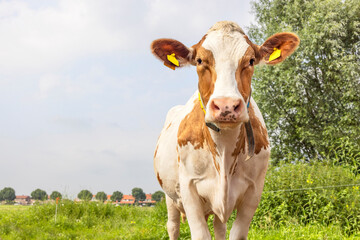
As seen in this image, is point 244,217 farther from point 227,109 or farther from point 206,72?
point 206,72

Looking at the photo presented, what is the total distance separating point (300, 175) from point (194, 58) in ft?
23.4

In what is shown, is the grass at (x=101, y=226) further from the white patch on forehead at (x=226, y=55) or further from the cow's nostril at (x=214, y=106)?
the cow's nostril at (x=214, y=106)

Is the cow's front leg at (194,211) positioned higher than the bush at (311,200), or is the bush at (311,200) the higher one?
the bush at (311,200)

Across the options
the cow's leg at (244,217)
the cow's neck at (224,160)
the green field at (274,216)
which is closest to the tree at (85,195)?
the green field at (274,216)

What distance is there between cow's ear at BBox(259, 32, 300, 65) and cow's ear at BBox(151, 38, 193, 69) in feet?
2.19

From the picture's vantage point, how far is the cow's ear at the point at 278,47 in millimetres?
3299

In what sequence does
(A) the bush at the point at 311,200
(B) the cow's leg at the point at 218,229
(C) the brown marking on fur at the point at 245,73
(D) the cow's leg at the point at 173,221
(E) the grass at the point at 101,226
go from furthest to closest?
(A) the bush at the point at 311,200 → (E) the grass at the point at 101,226 → (D) the cow's leg at the point at 173,221 → (B) the cow's leg at the point at 218,229 → (C) the brown marking on fur at the point at 245,73

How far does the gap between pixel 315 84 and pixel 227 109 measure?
17.4 meters

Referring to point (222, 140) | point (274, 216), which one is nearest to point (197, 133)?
point (222, 140)

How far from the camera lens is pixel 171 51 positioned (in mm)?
3354

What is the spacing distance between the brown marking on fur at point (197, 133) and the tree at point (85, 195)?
9.02 metres

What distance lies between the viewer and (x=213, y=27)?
10.5 feet

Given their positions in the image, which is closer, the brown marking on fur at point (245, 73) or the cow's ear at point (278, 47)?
the brown marking on fur at point (245, 73)

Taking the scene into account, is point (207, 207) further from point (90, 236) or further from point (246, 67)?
point (90, 236)
